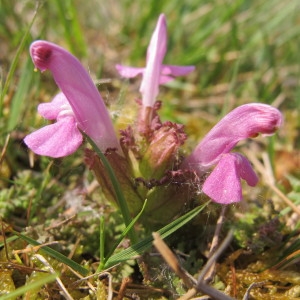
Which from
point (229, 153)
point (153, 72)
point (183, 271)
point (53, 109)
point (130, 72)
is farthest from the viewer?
point (130, 72)

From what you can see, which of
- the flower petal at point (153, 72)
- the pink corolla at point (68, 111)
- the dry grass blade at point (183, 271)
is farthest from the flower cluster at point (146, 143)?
the dry grass blade at point (183, 271)

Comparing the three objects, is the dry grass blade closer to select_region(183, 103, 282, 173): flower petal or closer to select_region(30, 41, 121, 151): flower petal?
select_region(183, 103, 282, 173): flower petal

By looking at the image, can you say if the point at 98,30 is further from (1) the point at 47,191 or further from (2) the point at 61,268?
(2) the point at 61,268

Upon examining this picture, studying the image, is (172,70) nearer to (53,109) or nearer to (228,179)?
(53,109)

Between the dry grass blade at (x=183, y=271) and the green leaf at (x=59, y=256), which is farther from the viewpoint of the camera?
the green leaf at (x=59, y=256)

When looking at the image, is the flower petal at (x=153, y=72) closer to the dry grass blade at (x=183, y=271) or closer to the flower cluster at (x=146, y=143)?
the flower cluster at (x=146, y=143)

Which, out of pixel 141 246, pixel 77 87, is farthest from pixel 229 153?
pixel 77 87
